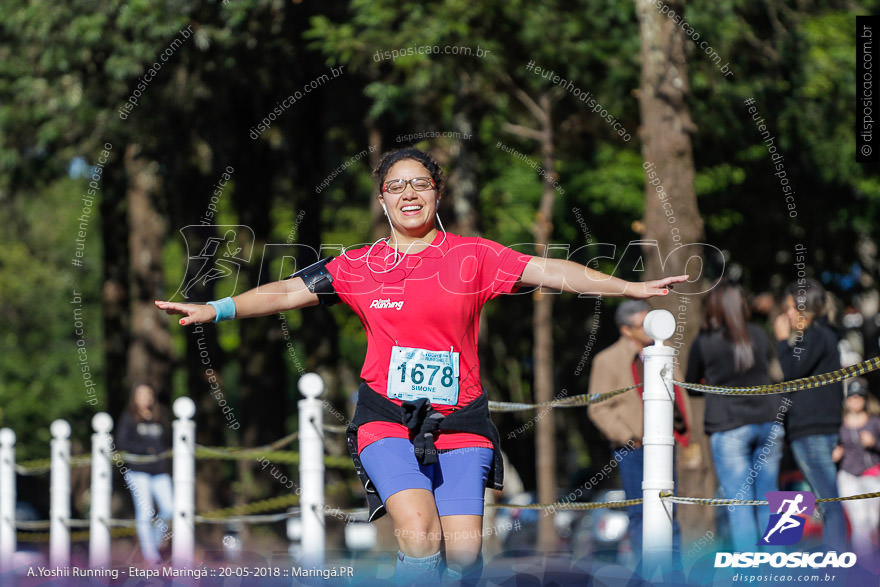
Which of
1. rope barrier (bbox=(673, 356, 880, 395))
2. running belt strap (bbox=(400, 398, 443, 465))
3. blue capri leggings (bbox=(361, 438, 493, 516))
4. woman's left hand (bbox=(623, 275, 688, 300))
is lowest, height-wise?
blue capri leggings (bbox=(361, 438, 493, 516))

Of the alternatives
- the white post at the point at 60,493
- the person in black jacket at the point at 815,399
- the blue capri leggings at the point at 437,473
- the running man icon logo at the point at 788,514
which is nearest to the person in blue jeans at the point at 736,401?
the person in black jacket at the point at 815,399

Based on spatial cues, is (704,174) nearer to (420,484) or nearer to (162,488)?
(162,488)

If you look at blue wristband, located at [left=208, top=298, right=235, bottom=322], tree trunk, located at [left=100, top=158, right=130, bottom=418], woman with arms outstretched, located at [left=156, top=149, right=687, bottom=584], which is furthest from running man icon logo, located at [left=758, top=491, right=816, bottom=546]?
tree trunk, located at [left=100, top=158, right=130, bottom=418]

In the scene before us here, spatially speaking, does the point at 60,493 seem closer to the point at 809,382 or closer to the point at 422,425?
the point at 422,425

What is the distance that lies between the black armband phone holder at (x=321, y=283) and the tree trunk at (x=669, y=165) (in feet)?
17.3

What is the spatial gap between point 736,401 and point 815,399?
0.62m

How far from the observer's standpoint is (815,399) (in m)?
7.98

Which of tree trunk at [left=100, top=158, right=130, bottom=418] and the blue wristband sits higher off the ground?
tree trunk at [left=100, top=158, right=130, bottom=418]

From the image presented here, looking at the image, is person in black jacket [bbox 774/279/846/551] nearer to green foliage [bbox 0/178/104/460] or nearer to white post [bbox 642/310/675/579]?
white post [bbox 642/310/675/579]

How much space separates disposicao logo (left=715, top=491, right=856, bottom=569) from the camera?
5266mm

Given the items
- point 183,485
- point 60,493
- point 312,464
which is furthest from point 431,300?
point 60,493

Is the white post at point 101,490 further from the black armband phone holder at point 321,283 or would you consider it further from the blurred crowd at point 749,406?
the black armband phone holder at point 321,283

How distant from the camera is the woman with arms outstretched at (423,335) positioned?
481cm

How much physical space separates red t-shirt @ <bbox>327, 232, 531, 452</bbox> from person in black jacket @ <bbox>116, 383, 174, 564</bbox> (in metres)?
6.35
